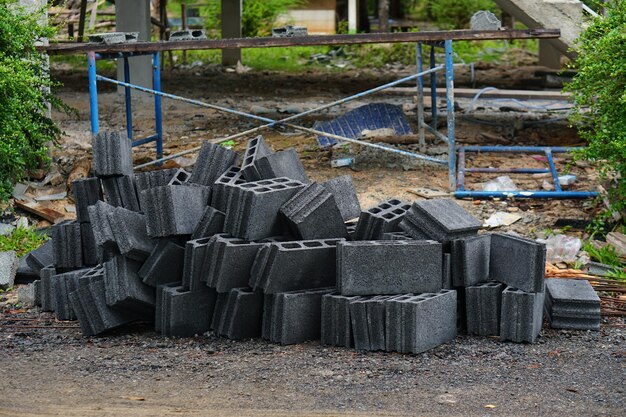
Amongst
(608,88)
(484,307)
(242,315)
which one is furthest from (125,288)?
(608,88)

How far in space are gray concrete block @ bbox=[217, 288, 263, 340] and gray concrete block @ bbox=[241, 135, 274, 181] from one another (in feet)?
3.92

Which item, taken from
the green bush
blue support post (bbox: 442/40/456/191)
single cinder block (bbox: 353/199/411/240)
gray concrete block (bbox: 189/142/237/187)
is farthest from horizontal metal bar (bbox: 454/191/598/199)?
the green bush

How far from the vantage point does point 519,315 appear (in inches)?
277

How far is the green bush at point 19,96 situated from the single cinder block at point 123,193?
2131mm

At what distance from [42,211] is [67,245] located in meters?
2.83

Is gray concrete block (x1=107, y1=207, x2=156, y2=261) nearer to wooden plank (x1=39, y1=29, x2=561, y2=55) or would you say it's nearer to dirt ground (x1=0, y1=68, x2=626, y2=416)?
dirt ground (x1=0, y1=68, x2=626, y2=416)

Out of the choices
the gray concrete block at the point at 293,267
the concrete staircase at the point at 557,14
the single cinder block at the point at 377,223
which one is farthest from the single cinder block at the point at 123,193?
the concrete staircase at the point at 557,14

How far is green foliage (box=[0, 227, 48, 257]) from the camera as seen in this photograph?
10.0 metres

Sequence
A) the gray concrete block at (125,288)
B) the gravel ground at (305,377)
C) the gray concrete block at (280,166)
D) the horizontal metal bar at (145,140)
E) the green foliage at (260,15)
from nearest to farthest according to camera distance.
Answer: the gravel ground at (305,377)
the gray concrete block at (125,288)
the gray concrete block at (280,166)
the horizontal metal bar at (145,140)
the green foliage at (260,15)

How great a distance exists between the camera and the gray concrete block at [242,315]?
7.21m

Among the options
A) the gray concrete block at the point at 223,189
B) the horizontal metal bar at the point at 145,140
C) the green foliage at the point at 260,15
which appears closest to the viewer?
the gray concrete block at the point at 223,189

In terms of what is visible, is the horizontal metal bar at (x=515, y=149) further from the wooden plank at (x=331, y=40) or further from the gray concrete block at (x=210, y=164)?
the gray concrete block at (x=210, y=164)

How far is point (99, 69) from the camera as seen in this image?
22.1m

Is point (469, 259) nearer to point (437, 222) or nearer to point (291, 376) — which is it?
point (437, 222)
